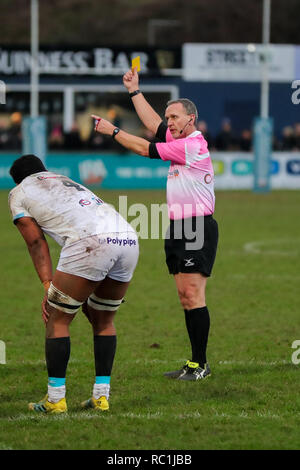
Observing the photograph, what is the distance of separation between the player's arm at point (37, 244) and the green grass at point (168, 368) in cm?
99

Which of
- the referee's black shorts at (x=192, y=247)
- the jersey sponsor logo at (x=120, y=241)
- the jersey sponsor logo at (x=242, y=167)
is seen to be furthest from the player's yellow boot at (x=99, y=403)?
the jersey sponsor logo at (x=242, y=167)

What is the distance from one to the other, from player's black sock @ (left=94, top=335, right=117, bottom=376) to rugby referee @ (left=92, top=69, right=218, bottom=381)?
3.54ft

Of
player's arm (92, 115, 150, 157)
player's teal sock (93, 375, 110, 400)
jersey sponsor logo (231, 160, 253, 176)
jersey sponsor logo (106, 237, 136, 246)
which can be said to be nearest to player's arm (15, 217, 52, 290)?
jersey sponsor logo (106, 237, 136, 246)

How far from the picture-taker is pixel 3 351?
8594mm

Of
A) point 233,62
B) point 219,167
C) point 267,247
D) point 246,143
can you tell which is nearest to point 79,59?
point 233,62

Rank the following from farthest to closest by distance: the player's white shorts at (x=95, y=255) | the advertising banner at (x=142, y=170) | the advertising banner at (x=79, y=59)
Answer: the advertising banner at (x=79, y=59)
the advertising banner at (x=142, y=170)
the player's white shorts at (x=95, y=255)

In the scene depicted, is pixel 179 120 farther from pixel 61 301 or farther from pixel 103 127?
pixel 61 301

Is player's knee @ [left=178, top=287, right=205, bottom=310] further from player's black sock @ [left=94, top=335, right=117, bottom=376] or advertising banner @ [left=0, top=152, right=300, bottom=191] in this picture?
advertising banner @ [left=0, top=152, right=300, bottom=191]

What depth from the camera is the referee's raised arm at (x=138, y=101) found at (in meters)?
7.68

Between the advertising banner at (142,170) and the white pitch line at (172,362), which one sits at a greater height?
the white pitch line at (172,362)

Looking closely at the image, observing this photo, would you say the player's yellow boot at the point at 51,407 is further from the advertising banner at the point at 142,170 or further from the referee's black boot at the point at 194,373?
the advertising banner at the point at 142,170

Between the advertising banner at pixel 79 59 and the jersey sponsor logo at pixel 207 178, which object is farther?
the advertising banner at pixel 79 59

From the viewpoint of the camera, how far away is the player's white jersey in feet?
21.0

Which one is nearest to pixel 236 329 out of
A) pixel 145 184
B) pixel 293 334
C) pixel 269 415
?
pixel 293 334
